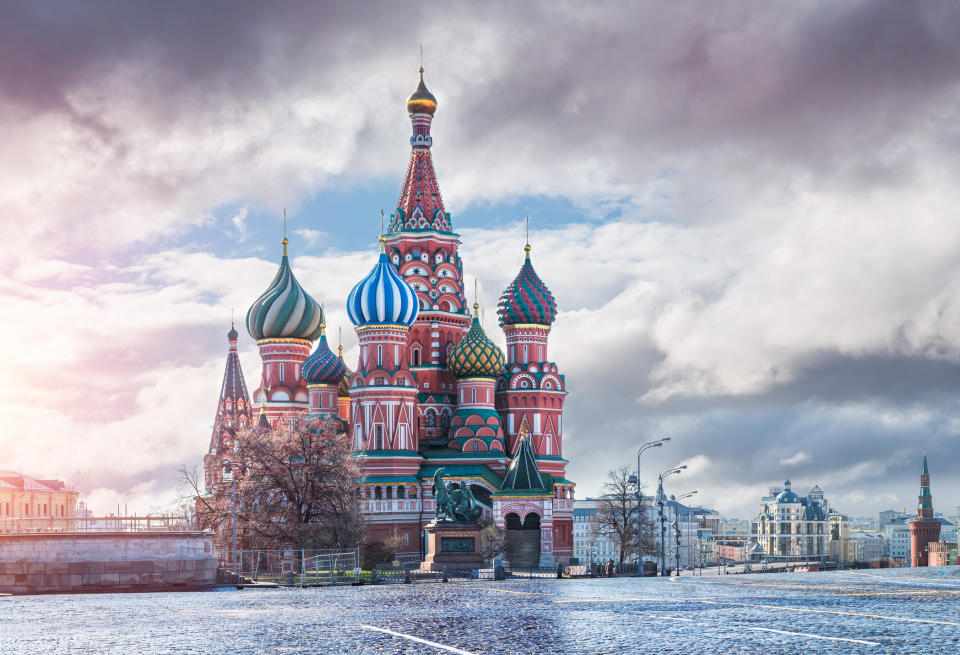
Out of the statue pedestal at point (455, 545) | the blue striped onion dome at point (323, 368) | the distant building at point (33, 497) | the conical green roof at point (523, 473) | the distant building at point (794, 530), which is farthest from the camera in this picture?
the distant building at point (794, 530)

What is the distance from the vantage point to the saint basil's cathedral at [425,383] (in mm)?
65312

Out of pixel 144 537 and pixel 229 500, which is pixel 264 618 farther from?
pixel 229 500

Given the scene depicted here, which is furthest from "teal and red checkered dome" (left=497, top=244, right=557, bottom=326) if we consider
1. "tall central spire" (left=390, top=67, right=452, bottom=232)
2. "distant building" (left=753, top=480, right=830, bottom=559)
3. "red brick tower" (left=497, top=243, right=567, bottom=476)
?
"distant building" (left=753, top=480, right=830, bottom=559)

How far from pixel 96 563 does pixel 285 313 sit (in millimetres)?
45331

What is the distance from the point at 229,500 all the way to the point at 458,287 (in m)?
26.4

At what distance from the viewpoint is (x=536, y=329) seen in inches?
2857

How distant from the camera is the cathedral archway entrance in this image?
201 feet

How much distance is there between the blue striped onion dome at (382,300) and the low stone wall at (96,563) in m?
35.1

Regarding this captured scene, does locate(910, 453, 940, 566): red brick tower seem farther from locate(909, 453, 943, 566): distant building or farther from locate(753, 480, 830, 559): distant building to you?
locate(753, 480, 830, 559): distant building

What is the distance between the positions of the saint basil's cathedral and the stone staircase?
0.09 meters

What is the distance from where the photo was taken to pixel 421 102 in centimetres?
7619

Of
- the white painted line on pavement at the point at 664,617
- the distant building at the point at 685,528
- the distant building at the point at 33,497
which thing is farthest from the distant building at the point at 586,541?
the white painted line on pavement at the point at 664,617

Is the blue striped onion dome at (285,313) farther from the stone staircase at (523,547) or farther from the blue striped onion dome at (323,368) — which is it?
A: the stone staircase at (523,547)

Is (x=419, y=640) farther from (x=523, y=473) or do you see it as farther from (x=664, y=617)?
(x=523, y=473)
